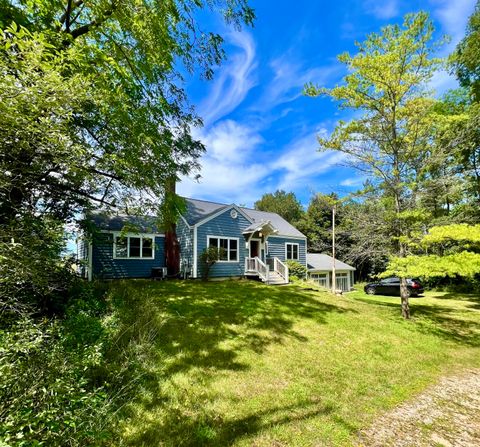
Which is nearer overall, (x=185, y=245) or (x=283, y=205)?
(x=185, y=245)

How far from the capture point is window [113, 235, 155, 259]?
1476 centimetres

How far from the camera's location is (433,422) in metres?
3.96

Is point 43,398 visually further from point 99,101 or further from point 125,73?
point 125,73

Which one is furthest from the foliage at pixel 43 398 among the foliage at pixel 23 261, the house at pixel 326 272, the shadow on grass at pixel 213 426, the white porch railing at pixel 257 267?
the house at pixel 326 272

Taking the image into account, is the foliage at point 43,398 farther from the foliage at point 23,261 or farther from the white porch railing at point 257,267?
the white porch railing at point 257,267

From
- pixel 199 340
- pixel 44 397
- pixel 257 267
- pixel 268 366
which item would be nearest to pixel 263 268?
pixel 257 267

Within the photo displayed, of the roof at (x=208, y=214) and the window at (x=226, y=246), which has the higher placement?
the roof at (x=208, y=214)

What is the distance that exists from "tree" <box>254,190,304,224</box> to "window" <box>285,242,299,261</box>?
1902 centimetres

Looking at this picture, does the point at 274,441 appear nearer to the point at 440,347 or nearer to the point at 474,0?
the point at 440,347

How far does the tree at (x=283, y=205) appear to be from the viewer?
4250cm

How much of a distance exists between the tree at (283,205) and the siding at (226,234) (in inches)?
949

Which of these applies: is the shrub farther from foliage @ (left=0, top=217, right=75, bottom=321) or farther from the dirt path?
foliage @ (left=0, top=217, right=75, bottom=321)

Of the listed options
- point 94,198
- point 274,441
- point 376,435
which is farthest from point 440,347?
point 94,198

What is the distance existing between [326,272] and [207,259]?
45.1 ft
